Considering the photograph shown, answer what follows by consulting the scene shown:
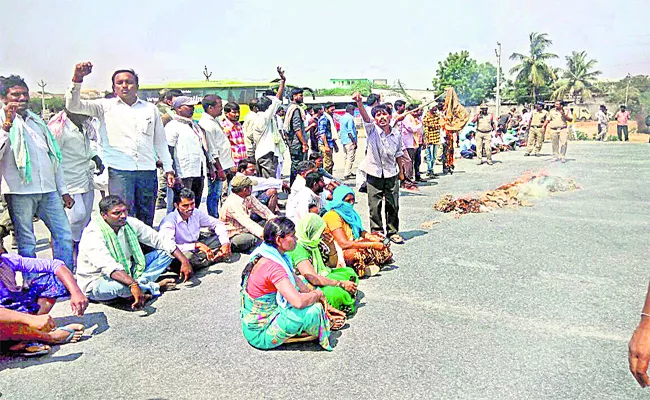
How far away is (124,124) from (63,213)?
1.06 metres

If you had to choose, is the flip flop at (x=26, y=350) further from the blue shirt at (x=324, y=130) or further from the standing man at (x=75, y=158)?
the blue shirt at (x=324, y=130)

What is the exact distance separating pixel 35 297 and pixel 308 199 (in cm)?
289

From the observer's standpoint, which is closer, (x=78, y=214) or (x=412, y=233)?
(x=78, y=214)

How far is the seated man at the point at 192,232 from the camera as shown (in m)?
5.79

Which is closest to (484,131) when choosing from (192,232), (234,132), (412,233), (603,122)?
(412,233)

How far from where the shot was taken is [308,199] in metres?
6.09

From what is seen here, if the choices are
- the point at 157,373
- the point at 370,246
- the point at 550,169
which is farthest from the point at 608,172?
the point at 157,373

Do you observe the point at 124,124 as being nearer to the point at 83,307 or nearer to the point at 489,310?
the point at 83,307

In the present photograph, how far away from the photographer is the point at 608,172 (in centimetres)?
1339

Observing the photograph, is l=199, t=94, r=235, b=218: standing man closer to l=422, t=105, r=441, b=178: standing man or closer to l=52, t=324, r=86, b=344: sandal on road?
l=52, t=324, r=86, b=344: sandal on road

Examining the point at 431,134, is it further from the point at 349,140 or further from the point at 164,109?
the point at 164,109

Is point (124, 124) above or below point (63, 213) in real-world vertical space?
above

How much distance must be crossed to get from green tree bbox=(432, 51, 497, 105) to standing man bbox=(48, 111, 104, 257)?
39.4m

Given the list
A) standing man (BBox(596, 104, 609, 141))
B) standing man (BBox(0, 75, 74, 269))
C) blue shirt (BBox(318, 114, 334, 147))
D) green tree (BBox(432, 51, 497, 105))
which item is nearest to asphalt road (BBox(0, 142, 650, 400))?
standing man (BBox(0, 75, 74, 269))
